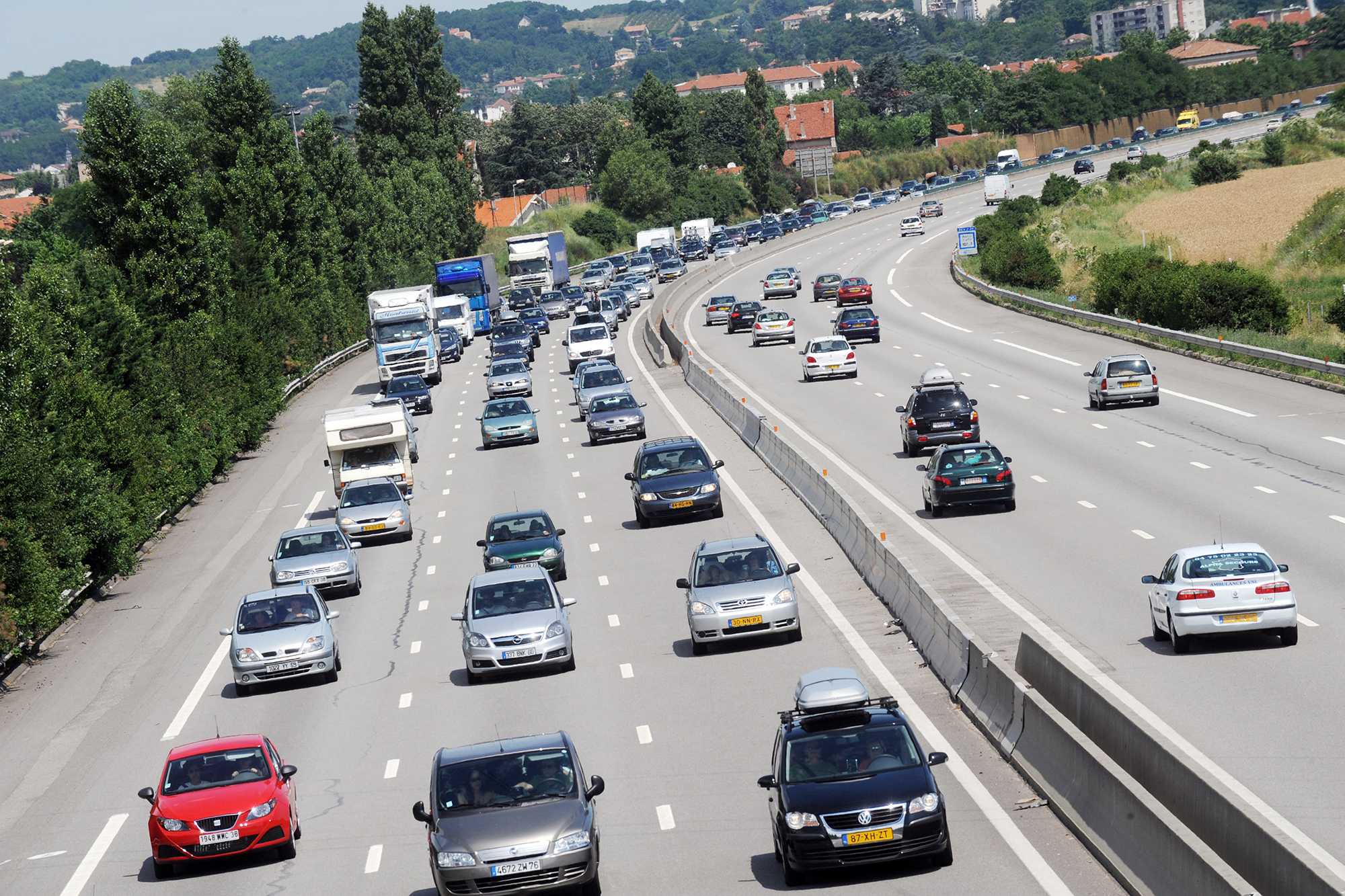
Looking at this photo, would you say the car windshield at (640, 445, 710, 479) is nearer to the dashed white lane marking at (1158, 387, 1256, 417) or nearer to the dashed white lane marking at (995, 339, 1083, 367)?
the dashed white lane marking at (1158, 387, 1256, 417)

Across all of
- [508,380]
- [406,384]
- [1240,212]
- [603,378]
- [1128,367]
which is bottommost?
[1240,212]

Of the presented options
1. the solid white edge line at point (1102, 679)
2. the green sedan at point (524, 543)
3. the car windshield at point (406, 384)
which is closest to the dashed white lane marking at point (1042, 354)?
the solid white edge line at point (1102, 679)

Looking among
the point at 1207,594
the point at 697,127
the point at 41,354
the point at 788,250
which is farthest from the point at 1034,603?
the point at 697,127

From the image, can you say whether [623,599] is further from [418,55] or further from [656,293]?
[418,55]

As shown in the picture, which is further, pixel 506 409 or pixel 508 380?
pixel 508 380

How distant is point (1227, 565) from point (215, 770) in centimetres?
1137

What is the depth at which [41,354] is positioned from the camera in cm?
3284

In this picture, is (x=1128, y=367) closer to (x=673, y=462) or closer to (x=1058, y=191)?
(x=673, y=462)

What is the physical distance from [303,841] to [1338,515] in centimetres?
1778

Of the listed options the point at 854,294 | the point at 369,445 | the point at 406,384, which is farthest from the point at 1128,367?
the point at 854,294

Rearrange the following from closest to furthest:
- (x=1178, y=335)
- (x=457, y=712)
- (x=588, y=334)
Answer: (x=457, y=712) < (x=1178, y=335) < (x=588, y=334)

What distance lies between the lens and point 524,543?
1120 inches

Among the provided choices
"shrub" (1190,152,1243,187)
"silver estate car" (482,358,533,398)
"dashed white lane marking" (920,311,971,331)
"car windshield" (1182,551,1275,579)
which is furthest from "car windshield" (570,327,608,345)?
"shrub" (1190,152,1243,187)

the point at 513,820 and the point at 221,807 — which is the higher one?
the point at 513,820
